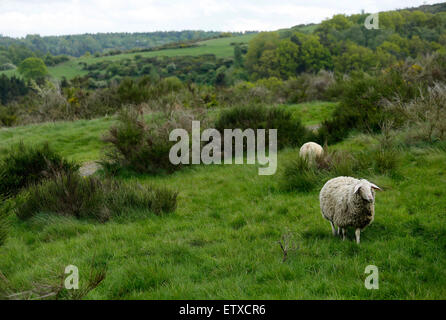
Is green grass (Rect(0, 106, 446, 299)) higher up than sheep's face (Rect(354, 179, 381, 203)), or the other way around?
sheep's face (Rect(354, 179, 381, 203))

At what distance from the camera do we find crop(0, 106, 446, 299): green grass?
379 centimetres

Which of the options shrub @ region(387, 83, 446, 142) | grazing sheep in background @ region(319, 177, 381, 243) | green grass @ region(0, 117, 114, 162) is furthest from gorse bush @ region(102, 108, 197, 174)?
shrub @ region(387, 83, 446, 142)

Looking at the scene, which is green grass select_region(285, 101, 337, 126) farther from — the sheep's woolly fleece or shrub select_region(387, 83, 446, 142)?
the sheep's woolly fleece

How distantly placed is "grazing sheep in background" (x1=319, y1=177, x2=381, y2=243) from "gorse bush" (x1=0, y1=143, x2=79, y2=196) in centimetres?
622

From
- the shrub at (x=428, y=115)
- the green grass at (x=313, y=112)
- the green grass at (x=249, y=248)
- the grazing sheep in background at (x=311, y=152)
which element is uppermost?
the shrub at (x=428, y=115)

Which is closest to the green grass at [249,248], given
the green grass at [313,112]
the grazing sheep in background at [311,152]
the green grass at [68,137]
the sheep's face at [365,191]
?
the sheep's face at [365,191]

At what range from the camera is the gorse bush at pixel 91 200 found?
666cm

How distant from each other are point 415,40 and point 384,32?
8.52m

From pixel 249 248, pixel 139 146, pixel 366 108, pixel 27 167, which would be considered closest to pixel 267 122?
pixel 366 108

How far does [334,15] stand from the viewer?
3088 inches

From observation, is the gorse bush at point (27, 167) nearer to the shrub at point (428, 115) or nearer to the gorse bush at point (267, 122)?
the gorse bush at point (267, 122)

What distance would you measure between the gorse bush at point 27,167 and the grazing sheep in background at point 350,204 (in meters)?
6.22

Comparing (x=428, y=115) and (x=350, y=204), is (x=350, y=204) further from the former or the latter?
(x=428, y=115)
